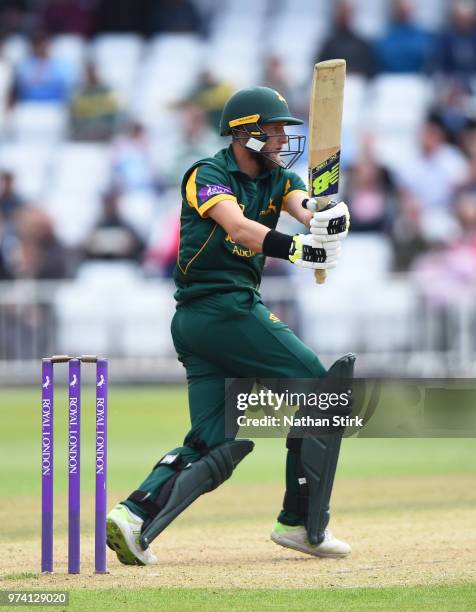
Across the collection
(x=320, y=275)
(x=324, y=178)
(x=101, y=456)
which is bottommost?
(x=101, y=456)

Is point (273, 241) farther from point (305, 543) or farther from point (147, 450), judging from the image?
point (147, 450)

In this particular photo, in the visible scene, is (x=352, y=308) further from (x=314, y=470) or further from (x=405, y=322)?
(x=314, y=470)

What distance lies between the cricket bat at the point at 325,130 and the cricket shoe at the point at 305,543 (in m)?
1.23

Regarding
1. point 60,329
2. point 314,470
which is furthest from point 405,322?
point 314,470

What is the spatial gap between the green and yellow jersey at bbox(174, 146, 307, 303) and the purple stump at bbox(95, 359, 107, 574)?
75 centimetres

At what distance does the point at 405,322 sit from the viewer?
1545 cm

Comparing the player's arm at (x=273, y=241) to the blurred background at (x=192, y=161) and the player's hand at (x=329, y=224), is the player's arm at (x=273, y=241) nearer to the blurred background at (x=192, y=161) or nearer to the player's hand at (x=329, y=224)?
the player's hand at (x=329, y=224)

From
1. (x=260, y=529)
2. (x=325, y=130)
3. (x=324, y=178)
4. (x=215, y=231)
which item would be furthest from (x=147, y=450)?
(x=325, y=130)

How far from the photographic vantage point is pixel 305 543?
6.66 meters

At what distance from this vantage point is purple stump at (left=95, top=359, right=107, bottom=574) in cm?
587

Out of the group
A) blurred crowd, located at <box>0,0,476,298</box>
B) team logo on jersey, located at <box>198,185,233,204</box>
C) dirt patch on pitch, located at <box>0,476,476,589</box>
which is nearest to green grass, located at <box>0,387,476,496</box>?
dirt patch on pitch, located at <box>0,476,476,589</box>

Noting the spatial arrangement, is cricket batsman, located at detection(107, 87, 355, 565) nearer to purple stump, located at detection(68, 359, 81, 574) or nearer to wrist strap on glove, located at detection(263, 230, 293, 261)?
wrist strap on glove, located at detection(263, 230, 293, 261)

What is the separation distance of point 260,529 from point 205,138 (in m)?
10.8

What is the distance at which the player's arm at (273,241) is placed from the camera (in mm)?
5961
